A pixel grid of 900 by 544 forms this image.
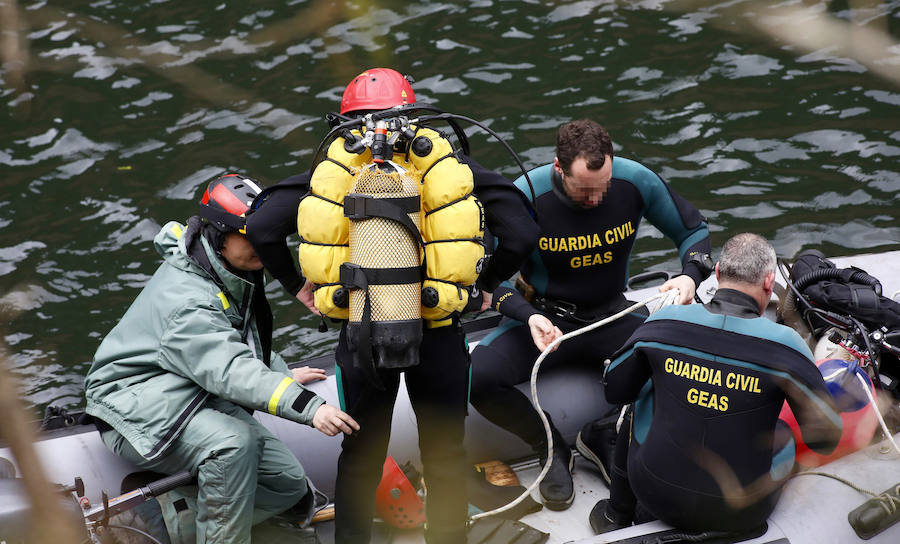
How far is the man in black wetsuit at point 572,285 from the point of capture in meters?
3.87

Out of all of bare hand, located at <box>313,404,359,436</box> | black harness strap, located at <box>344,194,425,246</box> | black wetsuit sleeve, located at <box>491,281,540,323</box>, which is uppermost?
black harness strap, located at <box>344,194,425,246</box>

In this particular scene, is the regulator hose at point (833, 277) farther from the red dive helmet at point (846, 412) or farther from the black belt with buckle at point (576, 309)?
the black belt with buckle at point (576, 309)

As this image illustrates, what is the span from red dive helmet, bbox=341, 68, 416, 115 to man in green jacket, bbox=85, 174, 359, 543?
0.60 meters

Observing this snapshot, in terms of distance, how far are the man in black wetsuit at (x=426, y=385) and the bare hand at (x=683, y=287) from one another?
0.81 m

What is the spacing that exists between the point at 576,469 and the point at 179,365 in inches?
70.9

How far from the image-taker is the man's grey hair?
291cm

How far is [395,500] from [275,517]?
0.49 meters

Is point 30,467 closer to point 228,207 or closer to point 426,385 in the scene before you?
point 426,385

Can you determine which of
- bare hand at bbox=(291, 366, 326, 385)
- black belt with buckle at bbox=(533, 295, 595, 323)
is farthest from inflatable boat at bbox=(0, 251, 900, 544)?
black belt with buckle at bbox=(533, 295, 595, 323)

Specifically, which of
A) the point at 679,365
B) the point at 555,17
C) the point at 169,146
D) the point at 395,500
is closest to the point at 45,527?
the point at 679,365

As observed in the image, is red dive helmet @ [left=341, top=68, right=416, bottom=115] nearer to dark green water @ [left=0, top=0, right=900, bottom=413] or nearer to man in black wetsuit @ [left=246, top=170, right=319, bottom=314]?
man in black wetsuit @ [left=246, top=170, right=319, bottom=314]

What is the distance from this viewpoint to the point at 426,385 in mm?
3139

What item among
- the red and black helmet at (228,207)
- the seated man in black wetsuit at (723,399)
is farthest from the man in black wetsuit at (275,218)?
the seated man in black wetsuit at (723,399)

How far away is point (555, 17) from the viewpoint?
27.5ft
